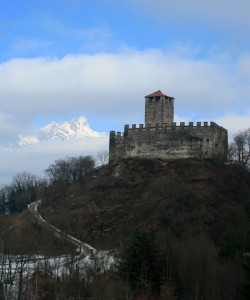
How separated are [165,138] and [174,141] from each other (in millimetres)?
1341

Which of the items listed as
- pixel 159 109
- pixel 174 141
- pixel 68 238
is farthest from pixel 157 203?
pixel 159 109

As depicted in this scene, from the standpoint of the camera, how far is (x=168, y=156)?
9562cm

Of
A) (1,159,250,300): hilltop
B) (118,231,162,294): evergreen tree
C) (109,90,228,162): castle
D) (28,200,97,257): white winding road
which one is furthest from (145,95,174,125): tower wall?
(118,231,162,294): evergreen tree

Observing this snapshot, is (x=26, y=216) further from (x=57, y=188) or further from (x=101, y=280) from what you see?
(x=101, y=280)

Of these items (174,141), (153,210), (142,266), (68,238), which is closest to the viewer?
(142,266)

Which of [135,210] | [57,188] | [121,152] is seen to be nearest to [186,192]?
[135,210]

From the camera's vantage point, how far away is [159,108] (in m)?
97.2

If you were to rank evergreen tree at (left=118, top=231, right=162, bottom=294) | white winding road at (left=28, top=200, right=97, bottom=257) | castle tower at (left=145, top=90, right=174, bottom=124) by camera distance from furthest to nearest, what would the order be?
castle tower at (left=145, top=90, right=174, bottom=124)
white winding road at (left=28, top=200, right=97, bottom=257)
evergreen tree at (left=118, top=231, right=162, bottom=294)

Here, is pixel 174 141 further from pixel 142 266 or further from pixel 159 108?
pixel 142 266

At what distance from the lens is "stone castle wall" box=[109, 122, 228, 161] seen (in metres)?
93.9

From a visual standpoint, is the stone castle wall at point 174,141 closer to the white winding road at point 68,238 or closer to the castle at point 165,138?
the castle at point 165,138

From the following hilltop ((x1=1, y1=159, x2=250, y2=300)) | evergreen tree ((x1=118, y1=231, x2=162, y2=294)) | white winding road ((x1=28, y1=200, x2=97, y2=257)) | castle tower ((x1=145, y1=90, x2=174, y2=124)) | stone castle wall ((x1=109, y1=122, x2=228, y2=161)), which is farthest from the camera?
castle tower ((x1=145, y1=90, x2=174, y2=124))

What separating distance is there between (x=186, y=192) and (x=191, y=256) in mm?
27687

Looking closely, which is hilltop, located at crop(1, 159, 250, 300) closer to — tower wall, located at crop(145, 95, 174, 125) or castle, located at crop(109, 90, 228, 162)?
castle, located at crop(109, 90, 228, 162)
